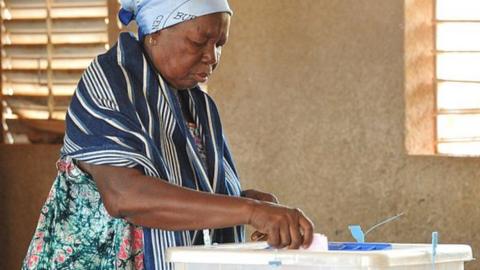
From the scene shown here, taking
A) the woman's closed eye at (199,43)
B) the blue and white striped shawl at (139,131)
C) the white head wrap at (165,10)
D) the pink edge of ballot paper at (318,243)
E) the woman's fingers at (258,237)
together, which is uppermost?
the white head wrap at (165,10)

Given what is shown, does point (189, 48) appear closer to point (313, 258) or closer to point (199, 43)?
point (199, 43)

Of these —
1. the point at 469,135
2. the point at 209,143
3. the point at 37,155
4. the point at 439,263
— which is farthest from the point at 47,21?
the point at 439,263

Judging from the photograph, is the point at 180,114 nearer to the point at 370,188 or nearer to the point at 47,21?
the point at 370,188

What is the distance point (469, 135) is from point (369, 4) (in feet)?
2.09

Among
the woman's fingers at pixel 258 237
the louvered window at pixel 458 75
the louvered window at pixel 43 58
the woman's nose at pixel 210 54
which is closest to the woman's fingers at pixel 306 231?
the woman's fingers at pixel 258 237

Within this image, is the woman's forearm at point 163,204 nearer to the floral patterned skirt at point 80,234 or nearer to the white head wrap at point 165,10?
the floral patterned skirt at point 80,234

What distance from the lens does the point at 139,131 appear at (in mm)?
2570

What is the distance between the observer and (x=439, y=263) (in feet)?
7.47

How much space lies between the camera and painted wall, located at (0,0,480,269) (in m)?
4.30

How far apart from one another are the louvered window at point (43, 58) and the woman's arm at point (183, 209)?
3.44 m

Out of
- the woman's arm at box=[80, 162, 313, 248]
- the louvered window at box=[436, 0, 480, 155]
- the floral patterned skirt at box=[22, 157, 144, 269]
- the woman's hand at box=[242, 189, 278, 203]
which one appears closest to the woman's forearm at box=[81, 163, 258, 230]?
the woman's arm at box=[80, 162, 313, 248]

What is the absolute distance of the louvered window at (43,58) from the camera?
234 inches

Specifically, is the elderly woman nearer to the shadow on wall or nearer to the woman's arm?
the woman's arm

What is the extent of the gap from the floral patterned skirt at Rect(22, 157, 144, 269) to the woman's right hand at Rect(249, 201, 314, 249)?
38 cm
